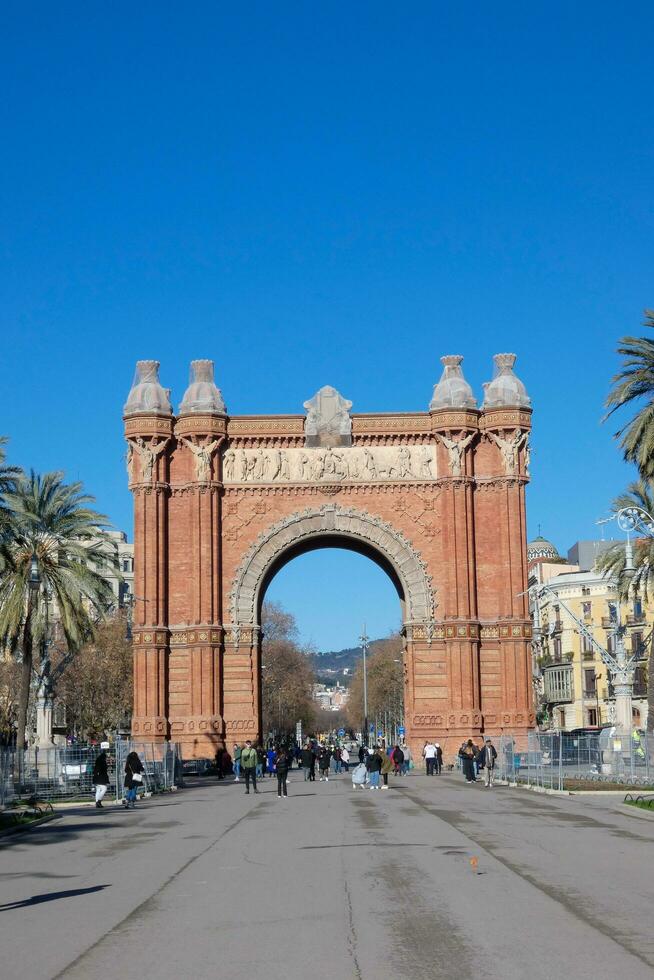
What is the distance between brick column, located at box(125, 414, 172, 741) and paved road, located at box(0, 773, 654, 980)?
2537cm

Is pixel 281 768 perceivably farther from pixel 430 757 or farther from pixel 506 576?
pixel 506 576

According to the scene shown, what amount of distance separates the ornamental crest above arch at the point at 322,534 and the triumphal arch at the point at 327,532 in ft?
0.19

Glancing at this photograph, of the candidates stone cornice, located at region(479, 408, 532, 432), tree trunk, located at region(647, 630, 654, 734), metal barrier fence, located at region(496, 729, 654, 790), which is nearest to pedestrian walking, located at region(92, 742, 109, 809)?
metal barrier fence, located at region(496, 729, 654, 790)

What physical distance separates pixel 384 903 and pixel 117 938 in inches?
122

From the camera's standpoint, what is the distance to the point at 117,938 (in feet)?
39.7

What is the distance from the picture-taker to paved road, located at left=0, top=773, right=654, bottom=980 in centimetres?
1064

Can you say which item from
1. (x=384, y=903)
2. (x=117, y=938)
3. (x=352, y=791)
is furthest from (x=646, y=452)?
(x=117, y=938)

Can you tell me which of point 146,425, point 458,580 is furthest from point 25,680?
point 458,580

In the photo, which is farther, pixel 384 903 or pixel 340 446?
pixel 340 446

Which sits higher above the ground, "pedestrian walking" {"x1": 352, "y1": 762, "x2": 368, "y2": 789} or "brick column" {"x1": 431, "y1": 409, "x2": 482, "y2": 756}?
"brick column" {"x1": 431, "y1": 409, "x2": 482, "y2": 756}

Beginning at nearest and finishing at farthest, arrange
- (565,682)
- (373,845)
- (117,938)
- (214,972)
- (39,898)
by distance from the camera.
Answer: (214,972), (117,938), (39,898), (373,845), (565,682)

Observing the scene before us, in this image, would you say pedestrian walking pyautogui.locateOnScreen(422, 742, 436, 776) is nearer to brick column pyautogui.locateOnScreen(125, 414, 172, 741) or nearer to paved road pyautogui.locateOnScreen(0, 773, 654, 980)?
brick column pyautogui.locateOnScreen(125, 414, 172, 741)

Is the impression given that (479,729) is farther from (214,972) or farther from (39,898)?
(214,972)

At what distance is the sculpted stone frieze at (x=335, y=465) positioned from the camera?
5472 cm
